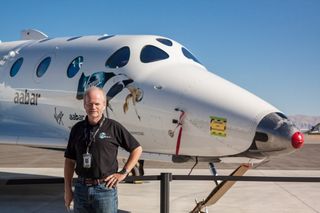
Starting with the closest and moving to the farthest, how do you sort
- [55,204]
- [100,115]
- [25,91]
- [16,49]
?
[100,115] < [55,204] < [25,91] < [16,49]

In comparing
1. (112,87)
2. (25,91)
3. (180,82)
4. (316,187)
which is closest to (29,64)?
(25,91)

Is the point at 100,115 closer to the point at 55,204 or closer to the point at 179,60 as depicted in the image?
the point at 179,60

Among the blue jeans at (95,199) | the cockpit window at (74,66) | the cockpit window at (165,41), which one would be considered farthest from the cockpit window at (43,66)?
the blue jeans at (95,199)

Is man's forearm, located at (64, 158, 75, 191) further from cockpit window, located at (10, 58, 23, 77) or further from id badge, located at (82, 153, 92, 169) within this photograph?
cockpit window, located at (10, 58, 23, 77)

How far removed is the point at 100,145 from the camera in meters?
3.70

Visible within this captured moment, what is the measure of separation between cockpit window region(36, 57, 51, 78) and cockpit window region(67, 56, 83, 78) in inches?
28.1

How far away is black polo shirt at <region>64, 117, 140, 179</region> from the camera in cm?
371

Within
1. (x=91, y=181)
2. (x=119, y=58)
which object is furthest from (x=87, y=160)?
(x=119, y=58)

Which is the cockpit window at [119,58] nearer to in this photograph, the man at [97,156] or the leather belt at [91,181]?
the man at [97,156]

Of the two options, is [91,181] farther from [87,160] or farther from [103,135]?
[103,135]

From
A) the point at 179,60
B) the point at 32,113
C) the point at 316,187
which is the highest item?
the point at 179,60

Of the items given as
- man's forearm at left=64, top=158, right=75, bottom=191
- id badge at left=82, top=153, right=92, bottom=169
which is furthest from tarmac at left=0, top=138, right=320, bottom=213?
id badge at left=82, top=153, right=92, bottom=169

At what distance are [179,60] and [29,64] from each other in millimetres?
3437

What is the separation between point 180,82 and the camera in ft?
24.4
